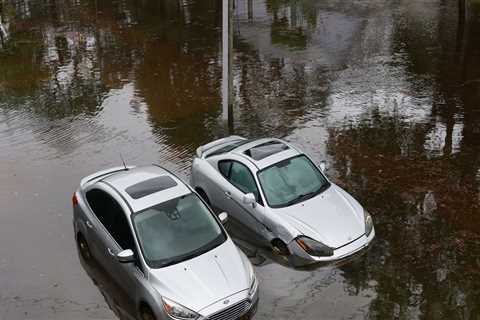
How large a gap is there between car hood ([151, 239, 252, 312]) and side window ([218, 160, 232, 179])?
247 cm

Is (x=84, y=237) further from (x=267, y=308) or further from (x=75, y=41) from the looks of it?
(x=75, y=41)

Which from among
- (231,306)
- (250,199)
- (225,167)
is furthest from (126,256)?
(225,167)

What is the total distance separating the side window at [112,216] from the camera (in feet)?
28.5

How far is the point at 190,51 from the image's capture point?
22141mm

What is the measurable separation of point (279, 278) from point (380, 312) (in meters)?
1.67

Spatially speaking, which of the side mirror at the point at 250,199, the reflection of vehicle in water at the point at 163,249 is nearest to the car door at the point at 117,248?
the reflection of vehicle in water at the point at 163,249

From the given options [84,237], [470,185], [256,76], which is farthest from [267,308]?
[256,76]

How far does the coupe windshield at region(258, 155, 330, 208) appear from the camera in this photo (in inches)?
400

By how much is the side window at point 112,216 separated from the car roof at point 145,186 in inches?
7.9

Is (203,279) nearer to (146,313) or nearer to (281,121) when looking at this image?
(146,313)

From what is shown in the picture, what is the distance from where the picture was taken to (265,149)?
10.9 metres

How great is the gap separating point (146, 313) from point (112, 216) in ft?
5.30

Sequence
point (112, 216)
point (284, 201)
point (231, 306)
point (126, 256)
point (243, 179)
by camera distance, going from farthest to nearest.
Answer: point (243, 179) < point (284, 201) < point (112, 216) < point (126, 256) < point (231, 306)

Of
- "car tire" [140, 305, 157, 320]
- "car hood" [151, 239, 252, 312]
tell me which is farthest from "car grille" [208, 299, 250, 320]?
"car tire" [140, 305, 157, 320]
